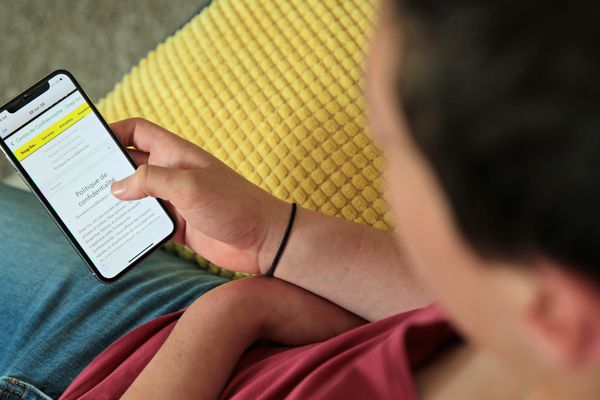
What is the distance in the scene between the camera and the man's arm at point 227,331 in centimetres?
58

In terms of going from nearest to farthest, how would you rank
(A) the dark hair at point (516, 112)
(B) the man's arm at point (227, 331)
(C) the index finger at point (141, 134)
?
(A) the dark hair at point (516, 112) < (B) the man's arm at point (227, 331) < (C) the index finger at point (141, 134)

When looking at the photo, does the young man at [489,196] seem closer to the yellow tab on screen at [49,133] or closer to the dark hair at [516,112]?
the dark hair at [516,112]

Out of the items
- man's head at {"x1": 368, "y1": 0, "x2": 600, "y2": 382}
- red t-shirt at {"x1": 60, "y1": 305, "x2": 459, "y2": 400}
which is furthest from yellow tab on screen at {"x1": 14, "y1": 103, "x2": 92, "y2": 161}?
man's head at {"x1": 368, "y1": 0, "x2": 600, "y2": 382}

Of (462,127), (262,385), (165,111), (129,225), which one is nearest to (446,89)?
(462,127)

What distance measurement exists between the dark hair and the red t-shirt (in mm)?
240

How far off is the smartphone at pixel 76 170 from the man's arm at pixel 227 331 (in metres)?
0.14

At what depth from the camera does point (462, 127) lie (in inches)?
10.0

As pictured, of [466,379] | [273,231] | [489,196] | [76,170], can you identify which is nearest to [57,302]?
[76,170]

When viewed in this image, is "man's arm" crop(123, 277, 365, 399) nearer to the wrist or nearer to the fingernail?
the wrist

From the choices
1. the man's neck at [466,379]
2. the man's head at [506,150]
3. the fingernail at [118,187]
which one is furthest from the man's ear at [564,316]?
the fingernail at [118,187]

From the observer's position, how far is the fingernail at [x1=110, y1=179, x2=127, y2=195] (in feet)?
2.15

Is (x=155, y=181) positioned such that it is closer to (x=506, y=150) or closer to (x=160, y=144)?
(x=160, y=144)

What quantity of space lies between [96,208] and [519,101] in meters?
0.56

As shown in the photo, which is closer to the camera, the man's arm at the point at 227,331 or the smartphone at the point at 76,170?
the man's arm at the point at 227,331
